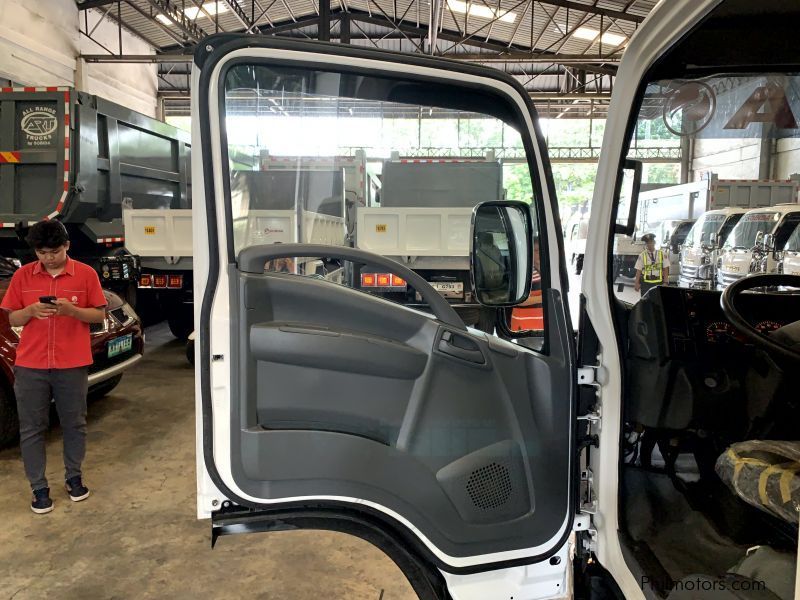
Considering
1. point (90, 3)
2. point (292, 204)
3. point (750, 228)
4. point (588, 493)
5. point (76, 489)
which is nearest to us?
point (588, 493)

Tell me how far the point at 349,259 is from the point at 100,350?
3.87 meters

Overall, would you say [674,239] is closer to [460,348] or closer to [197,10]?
[460,348]

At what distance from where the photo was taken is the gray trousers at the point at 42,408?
140 inches

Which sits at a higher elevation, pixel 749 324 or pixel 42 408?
pixel 749 324

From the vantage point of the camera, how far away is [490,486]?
1.76 metres

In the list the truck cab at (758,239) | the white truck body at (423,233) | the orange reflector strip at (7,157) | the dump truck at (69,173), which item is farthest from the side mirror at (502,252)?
the orange reflector strip at (7,157)

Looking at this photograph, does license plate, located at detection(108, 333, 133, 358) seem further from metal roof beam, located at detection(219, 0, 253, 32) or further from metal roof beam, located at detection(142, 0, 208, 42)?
metal roof beam, located at detection(219, 0, 253, 32)

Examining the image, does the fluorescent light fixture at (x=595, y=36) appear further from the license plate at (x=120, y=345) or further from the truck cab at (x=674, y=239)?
the truck cab at (x=674, y=239)

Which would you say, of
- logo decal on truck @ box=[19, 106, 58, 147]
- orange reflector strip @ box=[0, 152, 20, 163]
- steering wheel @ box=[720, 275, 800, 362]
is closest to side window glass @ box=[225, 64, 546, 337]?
steering wheel @ box=[720, 275, 800, 362]

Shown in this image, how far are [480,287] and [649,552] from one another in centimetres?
86

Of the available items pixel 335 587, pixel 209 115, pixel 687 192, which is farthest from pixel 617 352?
pixel 335 587

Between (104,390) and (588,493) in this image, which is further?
(104,390)

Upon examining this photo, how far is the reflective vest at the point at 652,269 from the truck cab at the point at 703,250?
8 centimetres

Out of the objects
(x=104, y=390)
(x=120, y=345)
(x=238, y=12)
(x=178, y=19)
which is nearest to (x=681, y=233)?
(x=120, y=345)
